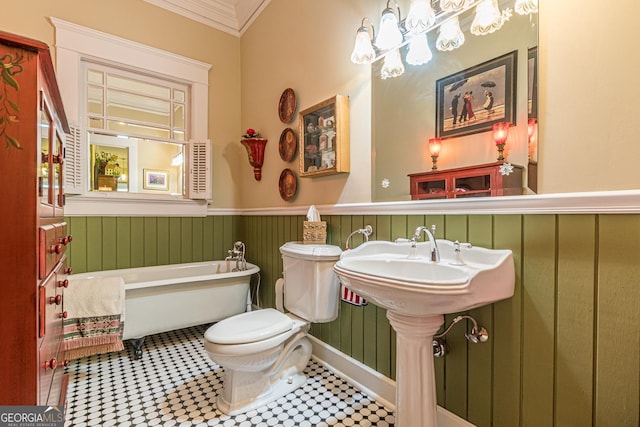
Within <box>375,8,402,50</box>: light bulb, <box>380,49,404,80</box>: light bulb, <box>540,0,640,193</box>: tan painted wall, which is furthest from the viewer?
<box>380,49,404,80</box>: light bulb

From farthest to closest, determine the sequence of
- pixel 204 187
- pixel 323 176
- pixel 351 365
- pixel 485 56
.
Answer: pixel 204 187
pixel 323 176
pixel 351 365
pixel 485 56

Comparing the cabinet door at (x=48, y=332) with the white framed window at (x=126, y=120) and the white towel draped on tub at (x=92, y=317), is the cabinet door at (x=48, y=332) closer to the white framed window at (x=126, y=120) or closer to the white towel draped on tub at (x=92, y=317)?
the white towel draped on tub at (x=92, y=317)

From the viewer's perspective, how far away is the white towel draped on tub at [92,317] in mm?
1800

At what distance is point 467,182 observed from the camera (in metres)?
1.31

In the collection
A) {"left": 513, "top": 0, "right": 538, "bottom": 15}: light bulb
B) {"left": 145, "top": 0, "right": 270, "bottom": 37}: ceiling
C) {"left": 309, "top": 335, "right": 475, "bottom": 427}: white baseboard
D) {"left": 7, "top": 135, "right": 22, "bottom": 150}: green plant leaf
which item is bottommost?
{"left": 309, "top": 335, "right": 475, "bottom": 427}: white baseboard

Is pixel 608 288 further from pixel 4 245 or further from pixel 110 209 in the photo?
pixel 110 209

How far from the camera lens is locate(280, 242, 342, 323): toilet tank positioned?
174 cm

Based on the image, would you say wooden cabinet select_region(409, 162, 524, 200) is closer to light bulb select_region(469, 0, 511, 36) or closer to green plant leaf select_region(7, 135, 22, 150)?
light bulb select_region(469, 0, 511, 36)

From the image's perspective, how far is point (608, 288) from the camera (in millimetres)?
945

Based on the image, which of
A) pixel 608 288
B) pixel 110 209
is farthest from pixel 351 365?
pixel 110 209

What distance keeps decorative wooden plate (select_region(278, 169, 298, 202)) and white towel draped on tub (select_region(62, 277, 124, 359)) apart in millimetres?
1282

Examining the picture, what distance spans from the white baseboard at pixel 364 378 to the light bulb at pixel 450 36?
167 cm

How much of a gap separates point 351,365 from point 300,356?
33 cm

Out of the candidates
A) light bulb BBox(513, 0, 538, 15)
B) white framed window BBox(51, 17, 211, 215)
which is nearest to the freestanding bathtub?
white framed window BBox(51, 17, 211, 215)
